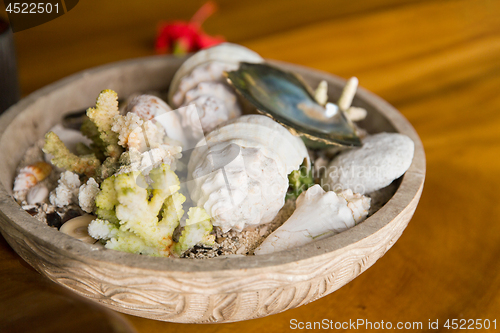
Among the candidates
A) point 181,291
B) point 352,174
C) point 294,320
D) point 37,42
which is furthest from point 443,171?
point 37,42

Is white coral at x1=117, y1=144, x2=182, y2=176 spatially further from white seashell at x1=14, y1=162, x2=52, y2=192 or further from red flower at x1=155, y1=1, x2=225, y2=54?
red flower at x1=155, y1=1, x2=225, y2=54

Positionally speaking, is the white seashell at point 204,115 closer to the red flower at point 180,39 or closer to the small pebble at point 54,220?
the small pebble at point 54,220

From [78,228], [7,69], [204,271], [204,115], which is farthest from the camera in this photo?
[7,69]

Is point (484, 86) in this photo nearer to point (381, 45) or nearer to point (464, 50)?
point (464, 50)

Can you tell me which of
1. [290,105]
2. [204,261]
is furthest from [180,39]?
[204,261]

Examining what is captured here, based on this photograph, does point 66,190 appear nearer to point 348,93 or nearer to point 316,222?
point 316,222
